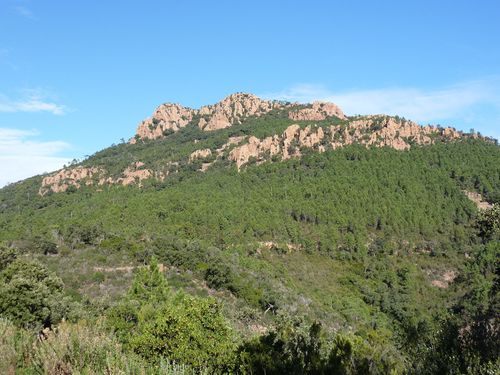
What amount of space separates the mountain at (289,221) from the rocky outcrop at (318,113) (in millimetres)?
747

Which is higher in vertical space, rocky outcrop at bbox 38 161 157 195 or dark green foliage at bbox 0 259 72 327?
rocky outcrop at bbox 38 161 157 195

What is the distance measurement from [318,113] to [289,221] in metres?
73.5

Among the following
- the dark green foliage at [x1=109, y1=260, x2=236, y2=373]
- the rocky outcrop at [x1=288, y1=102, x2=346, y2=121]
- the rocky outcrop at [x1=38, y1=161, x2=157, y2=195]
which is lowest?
the dark green foliage at [x1=109, y1=260, x2=236, y2=373]

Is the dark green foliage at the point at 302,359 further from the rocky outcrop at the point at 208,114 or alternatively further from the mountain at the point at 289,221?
the rocky outcrop at the point at 208,114

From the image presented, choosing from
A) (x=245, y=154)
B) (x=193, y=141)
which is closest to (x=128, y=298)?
(x=245, y=154)

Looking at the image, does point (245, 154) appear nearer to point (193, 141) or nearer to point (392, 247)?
point (193, 141)

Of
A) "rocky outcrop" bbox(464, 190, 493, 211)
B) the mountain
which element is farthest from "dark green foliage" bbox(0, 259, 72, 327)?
"rocky outcrop" bbox(464, 190, 493, 211)

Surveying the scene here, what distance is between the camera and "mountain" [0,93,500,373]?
1676 inches

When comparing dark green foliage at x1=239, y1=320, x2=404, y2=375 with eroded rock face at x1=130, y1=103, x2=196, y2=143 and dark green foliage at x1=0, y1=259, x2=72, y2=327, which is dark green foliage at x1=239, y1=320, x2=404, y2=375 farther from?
eroded rock face at x1=130, y1=103, x2=196, y2=143

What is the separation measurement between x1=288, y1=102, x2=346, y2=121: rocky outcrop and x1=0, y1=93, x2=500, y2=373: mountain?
2.45ft

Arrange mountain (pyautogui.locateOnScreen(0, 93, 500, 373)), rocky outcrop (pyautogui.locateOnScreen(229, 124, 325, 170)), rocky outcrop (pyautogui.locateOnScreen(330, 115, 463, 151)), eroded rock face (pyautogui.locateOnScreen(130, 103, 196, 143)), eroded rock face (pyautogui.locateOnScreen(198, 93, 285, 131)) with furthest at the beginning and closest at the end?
eroded rock face (pyautogui.locateOnScreen(130, 103, 196, 143)) < eroded rock face (pyautogui.locateOnScreen(198, 93, 285, 131)) < rocky outcrop (pyautogui.locateOnScreen(229, 124, 325, 170)) < rocky outcrop (pyautogui.locateOnScreen(330, 115, 463, 151)) < mountain (pyautogui.locateOnScreen(0, 93, 500, 373))

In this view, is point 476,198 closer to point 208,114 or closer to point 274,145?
point 274,145

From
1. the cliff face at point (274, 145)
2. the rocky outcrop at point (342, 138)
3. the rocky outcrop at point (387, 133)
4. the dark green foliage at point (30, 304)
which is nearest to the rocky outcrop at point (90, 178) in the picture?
the cliff face at point (274, 145)

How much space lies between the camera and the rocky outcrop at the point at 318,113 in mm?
141125
